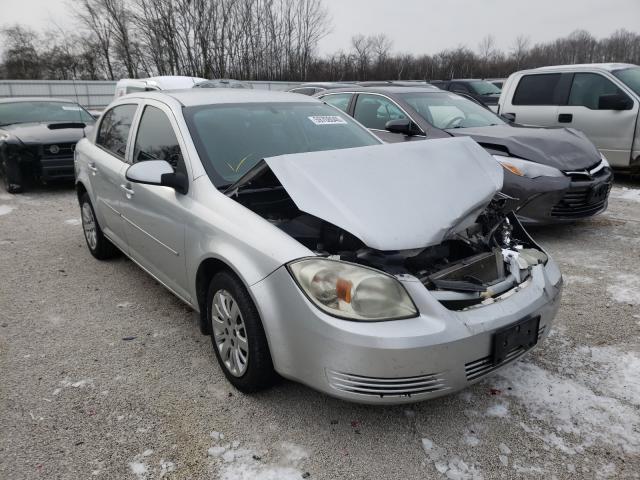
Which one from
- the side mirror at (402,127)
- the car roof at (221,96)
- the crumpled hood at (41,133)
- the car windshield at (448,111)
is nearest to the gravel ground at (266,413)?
the car roof at (221,96)

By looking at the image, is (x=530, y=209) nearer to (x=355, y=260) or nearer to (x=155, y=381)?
(x=355, y=260)

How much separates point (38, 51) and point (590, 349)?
4626cm

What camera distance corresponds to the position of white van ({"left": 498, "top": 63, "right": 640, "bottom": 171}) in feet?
23.3

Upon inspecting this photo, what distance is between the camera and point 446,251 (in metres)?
2.74

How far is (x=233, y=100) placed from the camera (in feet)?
11.4

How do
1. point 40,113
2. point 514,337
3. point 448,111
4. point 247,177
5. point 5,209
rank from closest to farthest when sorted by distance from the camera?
point 514,337, point 247,177, point 448,111, point 5,209, point 40,113

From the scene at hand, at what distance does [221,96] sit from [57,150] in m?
5.37

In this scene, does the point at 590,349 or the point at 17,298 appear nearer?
the point at 590,349

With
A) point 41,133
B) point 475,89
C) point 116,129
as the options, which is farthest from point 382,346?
Result: point 475,89

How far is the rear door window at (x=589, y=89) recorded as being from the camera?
7.32 metres

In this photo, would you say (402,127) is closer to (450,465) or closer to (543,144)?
(543,144)

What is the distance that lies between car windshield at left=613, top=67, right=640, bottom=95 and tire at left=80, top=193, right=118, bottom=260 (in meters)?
7.40

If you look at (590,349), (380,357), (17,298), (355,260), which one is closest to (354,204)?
(355,260)

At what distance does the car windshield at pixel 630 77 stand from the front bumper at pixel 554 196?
317cm
